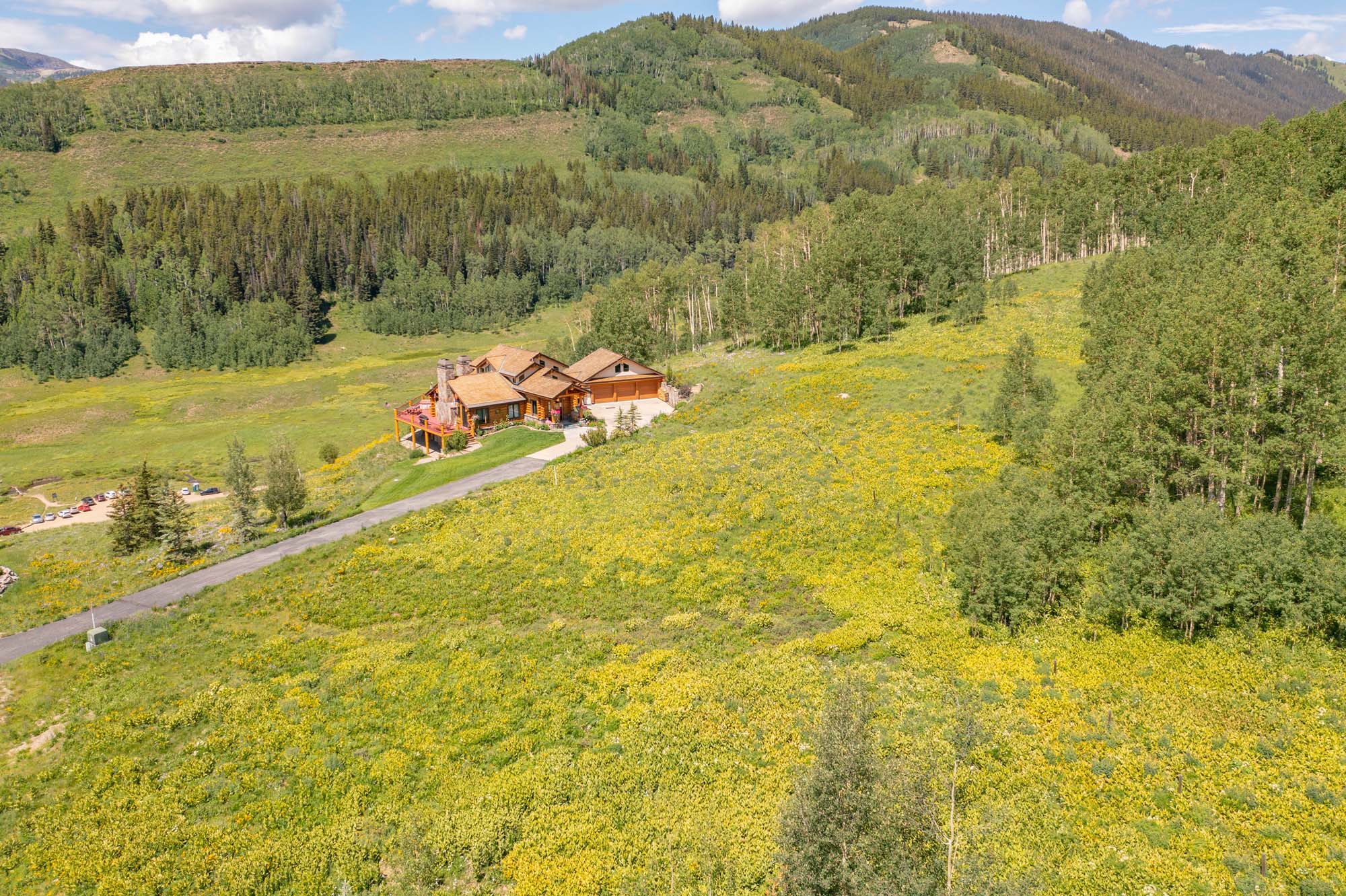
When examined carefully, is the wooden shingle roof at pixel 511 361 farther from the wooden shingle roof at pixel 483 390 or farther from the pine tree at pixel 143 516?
the pine tree at pixel 143 516

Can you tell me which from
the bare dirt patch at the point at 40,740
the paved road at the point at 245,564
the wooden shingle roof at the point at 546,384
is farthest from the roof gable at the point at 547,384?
the bare dirt patch at the point at 40,740

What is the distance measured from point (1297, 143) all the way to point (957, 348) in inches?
1824

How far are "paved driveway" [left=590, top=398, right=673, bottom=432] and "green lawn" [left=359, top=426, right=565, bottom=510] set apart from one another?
23.1 ft

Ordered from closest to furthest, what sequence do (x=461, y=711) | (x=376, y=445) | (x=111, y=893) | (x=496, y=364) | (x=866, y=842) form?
(x=866, y=842) → (x=111, y=893) → (x=461, y=711) → (x=376, y=445) → (x=496, y=364)

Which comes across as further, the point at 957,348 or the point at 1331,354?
the point at 957,348

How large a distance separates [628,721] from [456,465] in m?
40.3

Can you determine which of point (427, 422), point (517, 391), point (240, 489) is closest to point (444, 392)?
point (427, 422)

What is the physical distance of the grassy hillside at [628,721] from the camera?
17.5 meters

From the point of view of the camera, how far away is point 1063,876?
15.8m

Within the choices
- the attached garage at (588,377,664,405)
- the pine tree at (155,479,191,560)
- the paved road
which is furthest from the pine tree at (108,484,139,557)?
the attached garage at (588,377,664,405)

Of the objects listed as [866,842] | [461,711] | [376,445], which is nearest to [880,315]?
[376,445]

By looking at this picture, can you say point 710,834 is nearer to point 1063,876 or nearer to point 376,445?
point 1063,876

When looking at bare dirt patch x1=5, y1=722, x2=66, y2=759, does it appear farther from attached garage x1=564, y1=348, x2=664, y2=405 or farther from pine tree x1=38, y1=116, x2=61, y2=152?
pine tree x1=38, y1=116, x2=61, y2=152

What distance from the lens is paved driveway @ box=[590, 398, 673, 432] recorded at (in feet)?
223
